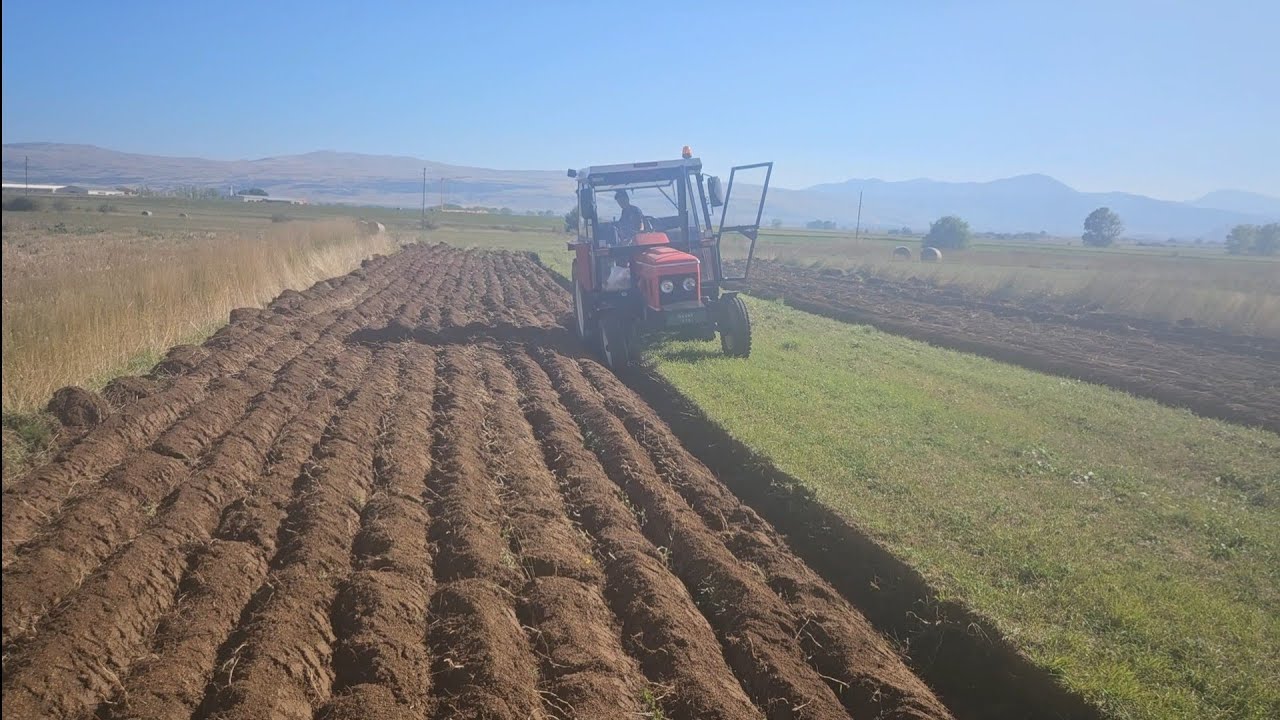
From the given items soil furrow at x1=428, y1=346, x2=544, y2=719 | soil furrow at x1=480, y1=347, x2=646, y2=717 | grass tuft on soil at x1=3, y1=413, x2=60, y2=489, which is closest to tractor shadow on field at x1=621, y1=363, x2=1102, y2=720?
soil furrow at x1=480, y1=347, x2=646, y2=717

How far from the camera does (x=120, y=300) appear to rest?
24.7 ft

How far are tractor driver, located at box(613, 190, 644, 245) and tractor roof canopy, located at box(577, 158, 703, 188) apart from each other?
0.20 metres

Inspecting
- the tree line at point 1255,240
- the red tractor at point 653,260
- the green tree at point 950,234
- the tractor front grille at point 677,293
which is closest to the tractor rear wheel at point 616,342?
the red tractor at point 653,260

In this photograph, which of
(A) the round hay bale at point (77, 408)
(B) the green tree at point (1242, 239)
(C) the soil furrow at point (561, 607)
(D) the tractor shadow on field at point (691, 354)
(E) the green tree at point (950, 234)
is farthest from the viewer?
(B) the green tree at point (1242, 239)

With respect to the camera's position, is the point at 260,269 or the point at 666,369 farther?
the point at 260,269

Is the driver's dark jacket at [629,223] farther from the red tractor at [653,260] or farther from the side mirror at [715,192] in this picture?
the side mirror at [715,192]

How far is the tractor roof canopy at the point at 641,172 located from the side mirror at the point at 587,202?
147 millimetres

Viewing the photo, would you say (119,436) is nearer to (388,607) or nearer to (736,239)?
(388,607)

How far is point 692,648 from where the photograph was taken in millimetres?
4379

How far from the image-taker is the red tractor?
11.3m

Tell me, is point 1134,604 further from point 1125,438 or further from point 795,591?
point 1125,438

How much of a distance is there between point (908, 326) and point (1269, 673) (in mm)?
13361

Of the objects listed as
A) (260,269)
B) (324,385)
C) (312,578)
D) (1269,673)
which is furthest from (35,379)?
(260,269)

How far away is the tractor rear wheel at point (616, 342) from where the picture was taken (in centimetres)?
1160
